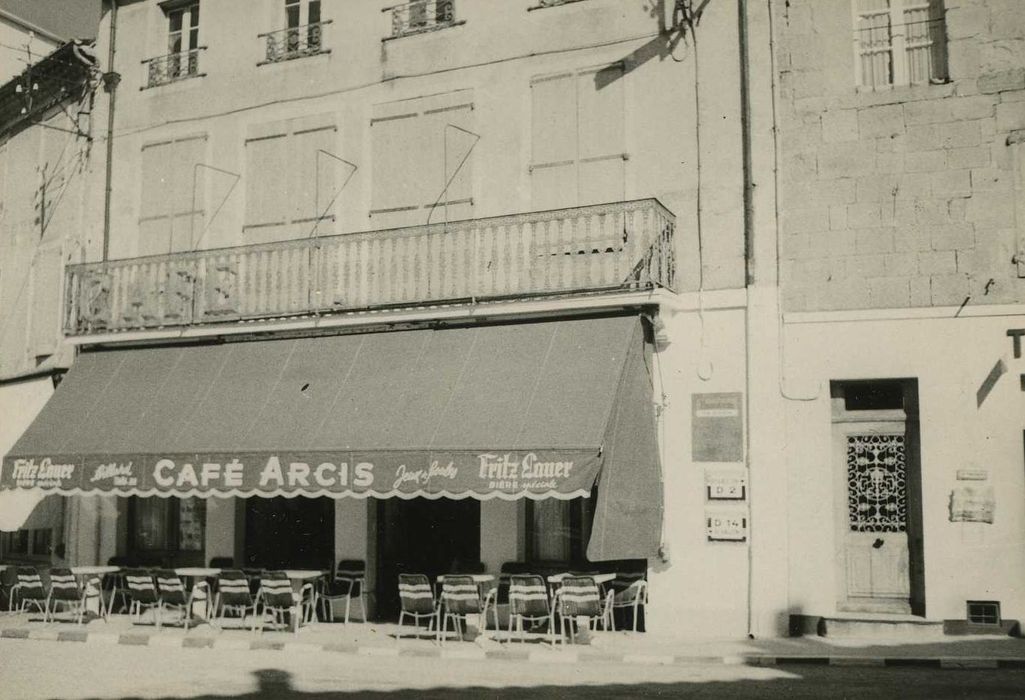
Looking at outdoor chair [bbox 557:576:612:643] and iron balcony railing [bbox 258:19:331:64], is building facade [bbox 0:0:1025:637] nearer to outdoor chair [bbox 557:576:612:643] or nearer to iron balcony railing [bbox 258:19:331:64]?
iron balcony railing [bbox 258:19:331:64]

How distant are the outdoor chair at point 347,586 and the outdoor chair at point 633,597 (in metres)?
3.54

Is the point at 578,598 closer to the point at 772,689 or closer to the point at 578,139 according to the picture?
→ the point at 772,689

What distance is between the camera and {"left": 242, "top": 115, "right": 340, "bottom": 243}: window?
15914 millimetres

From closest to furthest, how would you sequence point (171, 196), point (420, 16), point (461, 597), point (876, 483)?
point (461, 597), point (876, 483), point (420, 16), point (171, 196)

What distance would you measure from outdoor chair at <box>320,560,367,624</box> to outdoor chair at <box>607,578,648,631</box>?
11.6 feet

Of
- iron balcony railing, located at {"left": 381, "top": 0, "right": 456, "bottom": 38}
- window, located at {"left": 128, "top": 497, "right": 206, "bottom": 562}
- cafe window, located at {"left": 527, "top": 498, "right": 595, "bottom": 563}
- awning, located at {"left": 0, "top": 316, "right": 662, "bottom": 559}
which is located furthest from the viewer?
window, located at {"left": 128, "top": 497, "right": 206, "bottom": 562}

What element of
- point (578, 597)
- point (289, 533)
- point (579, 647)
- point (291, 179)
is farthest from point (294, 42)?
point (579, 647)

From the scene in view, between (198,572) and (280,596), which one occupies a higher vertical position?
(198,572)

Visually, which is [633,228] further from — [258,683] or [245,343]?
[258,683]

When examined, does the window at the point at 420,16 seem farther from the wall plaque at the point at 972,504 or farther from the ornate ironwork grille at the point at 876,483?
the wall plaque at the point at 972,504

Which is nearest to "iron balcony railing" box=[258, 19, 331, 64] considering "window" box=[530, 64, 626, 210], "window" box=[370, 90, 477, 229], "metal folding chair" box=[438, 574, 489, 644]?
"window" box=[370, 90, 477, 229]

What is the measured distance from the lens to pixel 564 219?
533 inches

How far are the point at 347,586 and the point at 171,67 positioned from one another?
29.5 feet

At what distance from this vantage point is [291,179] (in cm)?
1617
